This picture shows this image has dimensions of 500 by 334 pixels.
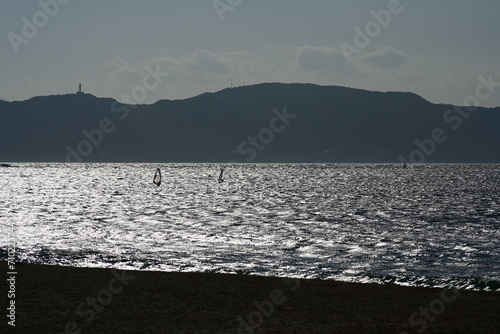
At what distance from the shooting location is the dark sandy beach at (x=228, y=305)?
43.2ft

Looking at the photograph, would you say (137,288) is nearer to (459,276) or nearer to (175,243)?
(459,276)

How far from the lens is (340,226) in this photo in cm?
4509
